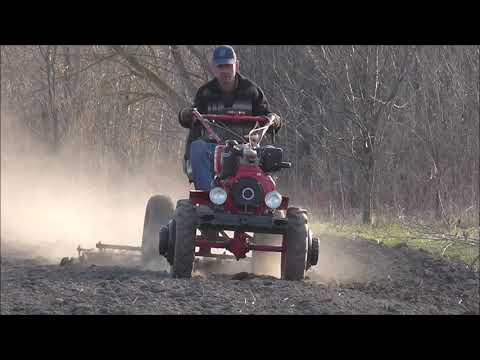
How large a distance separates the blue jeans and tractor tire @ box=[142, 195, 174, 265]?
1679mm

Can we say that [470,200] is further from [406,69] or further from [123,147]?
[123,147]

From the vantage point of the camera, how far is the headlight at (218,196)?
32.6 ft

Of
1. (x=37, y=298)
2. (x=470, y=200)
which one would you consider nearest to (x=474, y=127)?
(x=470, y=200)

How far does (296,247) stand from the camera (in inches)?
388

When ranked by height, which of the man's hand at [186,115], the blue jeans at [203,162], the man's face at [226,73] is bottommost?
the blue jeans at [203,162]

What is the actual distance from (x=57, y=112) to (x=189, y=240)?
55.8 ft

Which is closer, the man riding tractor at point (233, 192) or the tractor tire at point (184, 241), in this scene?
the tractor tire at point (184, 241)

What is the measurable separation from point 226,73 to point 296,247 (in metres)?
2.48

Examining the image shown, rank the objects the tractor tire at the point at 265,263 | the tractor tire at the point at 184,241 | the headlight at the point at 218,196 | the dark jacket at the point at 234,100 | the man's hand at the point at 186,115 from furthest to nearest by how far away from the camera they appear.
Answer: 1. the tractor tire at the point at 265,263
2. the dark jacket at the point at 234,100
3. the man's hand at the point at 186,115
4. the headlight at the point at 218,196
5. the tractor tire at the point at 184,241

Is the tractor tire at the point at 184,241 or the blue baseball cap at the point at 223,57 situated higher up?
the blue baseball cap at the point at 223,57

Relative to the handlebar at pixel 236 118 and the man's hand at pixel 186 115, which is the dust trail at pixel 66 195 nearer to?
the man's hand at pixel 186 115

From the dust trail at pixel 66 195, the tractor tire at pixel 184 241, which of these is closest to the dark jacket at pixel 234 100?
the tractor tire at pixel 184 241

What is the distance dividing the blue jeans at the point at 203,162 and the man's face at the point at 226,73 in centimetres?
87

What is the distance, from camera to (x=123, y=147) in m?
25.0
